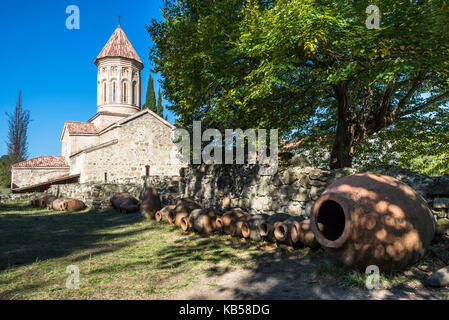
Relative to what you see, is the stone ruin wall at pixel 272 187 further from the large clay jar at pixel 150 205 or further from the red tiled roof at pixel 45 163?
the red tiled roof at pixel 45 163

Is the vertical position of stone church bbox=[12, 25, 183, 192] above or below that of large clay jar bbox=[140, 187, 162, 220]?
above

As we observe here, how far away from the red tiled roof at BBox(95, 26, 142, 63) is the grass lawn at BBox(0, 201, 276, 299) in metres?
24.3

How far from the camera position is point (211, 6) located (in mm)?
7508

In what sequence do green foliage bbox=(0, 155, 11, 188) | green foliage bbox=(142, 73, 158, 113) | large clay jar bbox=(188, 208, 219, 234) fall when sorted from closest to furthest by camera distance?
large clay jar bbox=(188, 208, 219, 234)
green foliage bbox=(0, 155, 11, 188)
green foliage bbox=(142, 73, 158, 113)

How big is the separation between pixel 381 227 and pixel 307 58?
5.42m

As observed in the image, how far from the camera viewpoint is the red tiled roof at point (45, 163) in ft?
82.0

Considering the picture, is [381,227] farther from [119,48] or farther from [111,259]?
[119,48]

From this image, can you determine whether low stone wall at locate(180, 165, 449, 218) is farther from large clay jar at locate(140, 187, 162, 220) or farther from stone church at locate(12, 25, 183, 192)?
stone church at locate(12, 25, 183, 192)

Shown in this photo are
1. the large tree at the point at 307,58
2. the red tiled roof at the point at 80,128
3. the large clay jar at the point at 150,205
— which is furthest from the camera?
the red tiled roof at the point at 80,128

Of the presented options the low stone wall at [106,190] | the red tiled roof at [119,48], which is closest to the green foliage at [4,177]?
the red tiled roof at [119,48]

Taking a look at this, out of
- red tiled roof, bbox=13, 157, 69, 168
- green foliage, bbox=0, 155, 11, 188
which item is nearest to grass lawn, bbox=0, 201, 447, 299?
red tiled roof, bbox=13, 157, 69, 168

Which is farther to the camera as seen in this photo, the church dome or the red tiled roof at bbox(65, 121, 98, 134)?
the church dome

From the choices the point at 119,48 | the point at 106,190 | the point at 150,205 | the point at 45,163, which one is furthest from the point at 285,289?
the point at 119,48

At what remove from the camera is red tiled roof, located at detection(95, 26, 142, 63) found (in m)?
27.9
